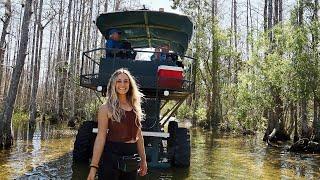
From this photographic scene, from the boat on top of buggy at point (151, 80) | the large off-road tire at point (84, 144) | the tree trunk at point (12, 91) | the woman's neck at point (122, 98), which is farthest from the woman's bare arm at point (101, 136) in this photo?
the tree trunk at point (12, 91)

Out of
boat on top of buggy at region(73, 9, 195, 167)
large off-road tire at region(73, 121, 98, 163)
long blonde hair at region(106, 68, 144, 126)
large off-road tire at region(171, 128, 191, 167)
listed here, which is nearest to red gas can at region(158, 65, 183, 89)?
boat on top of buggy at region(73, 9, 195, 167)

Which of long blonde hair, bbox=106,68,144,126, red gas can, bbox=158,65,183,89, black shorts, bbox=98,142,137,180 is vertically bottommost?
black shorts, bbox=98,142,137,180

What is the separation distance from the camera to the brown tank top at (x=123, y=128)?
4391 mm

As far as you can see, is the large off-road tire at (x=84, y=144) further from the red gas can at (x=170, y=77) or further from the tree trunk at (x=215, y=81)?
the tree trunk at (x=215, y=81)

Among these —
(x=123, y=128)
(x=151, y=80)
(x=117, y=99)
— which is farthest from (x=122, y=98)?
(x=151, y=80)

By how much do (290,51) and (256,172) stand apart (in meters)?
8.18

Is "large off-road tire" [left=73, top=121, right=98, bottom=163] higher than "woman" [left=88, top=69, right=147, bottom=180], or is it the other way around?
"woman" [left=88, top=69, right=147, bottom=180]

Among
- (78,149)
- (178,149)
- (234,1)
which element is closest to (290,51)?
(178,149)

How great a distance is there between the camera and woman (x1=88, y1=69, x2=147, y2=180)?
434 centimetres

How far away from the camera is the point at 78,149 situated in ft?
33.3

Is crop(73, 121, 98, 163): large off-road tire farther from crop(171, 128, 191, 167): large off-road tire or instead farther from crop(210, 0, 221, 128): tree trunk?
crop(210, 0, 221, 128): tree trunk

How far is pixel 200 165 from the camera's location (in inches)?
444

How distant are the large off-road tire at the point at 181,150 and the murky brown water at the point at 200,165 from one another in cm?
18

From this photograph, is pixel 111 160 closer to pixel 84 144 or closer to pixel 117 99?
pixel 117 99
